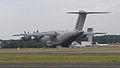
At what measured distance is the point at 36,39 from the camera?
147250mm

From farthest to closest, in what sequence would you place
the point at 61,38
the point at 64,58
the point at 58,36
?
1. the point at 58,36
2. the point at 61,38
3. the point at 64,58

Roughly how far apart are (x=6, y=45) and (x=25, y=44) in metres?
6.97

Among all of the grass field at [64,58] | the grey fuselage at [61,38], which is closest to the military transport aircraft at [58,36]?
the grey fuselage at [61,38]

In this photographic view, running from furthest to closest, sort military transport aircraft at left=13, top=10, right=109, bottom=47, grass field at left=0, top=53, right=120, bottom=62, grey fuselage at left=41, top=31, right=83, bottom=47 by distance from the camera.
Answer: military transport aircraft at left=13, top=10, right=109, bottom=47, grey fuselage at left=41, top=31, right=83, bottom=47, grass field at left=0, top=53, right=120, bottom=62

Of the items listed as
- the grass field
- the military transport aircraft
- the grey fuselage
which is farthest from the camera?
the military transport aircraft

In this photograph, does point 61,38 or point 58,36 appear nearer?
point 61,38

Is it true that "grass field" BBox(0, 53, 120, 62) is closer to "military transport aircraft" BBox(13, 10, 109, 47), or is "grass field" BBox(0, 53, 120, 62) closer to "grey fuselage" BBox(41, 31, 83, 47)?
"grey fuselage" BBox(41, 31, 83, 47)

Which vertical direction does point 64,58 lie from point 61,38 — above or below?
below

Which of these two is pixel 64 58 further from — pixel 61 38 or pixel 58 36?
pixel 58 36

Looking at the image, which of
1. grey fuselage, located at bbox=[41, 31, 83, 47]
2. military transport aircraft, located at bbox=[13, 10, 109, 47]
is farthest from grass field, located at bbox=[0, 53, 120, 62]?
military transport aircraft, located at bbox=[13, 10, 109, 47]

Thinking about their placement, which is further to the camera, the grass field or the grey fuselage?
the grey fuselage

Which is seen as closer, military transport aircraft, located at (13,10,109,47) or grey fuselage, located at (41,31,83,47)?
grey fuselage, located at (41,31,83,47)

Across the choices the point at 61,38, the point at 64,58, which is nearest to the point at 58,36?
the point at 61,38

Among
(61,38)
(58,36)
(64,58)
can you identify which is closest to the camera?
(64,58)
